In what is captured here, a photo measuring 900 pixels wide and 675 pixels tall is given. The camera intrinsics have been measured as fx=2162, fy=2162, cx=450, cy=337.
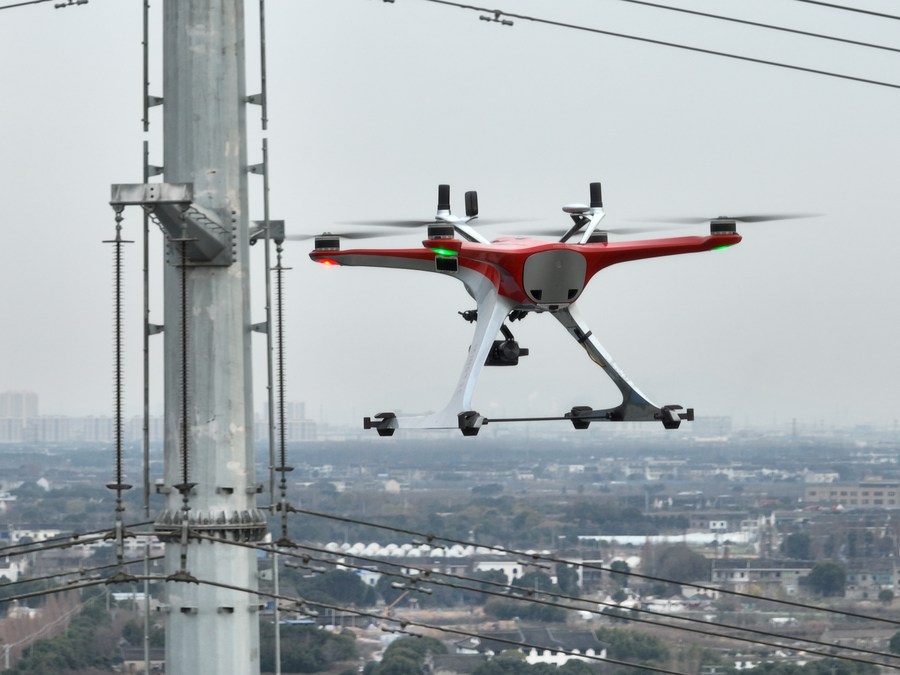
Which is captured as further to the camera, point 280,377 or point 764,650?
point 764,650

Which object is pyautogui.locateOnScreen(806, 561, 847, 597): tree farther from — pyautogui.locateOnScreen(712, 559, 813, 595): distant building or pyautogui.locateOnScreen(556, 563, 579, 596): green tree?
pyautogui.locateOnScreen(556, 563, 579, 596): green tree

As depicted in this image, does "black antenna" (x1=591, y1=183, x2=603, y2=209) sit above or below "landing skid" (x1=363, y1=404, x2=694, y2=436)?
above

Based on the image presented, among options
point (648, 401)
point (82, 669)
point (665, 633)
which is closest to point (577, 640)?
point (665, 633)

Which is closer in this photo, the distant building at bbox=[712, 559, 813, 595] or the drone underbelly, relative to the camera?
the drone underbelly

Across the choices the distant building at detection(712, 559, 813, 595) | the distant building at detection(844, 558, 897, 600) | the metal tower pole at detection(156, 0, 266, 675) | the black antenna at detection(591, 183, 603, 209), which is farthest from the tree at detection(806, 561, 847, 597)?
the metal tower pole at detection(156, 0, 266, 675)

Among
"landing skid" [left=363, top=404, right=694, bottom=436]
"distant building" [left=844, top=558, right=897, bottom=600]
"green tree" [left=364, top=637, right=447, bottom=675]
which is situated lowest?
"green tree" [left=364, top=637, right=447, bottom=675]

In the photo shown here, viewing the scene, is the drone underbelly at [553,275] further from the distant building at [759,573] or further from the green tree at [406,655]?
the distant building at [759,573]

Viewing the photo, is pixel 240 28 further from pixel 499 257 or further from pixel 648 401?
pixel 648 401
